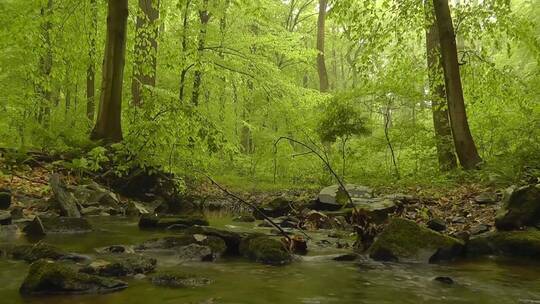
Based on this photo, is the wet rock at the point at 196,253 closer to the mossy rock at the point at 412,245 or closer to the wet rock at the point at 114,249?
the wet rock at the point at 114,249

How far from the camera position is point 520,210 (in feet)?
20.5

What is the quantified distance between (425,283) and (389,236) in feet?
4.38

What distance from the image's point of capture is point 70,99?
76.7 ft

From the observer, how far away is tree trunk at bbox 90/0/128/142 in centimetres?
1148

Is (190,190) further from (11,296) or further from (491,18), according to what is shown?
(11,296)

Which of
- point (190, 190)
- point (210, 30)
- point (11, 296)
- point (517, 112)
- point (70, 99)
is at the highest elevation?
point (210, 30)

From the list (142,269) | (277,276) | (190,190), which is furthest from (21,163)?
(277,276)

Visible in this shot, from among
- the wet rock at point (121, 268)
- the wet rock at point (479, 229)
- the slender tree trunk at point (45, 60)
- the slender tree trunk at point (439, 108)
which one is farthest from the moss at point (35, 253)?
the slender tree trunk at point (439, 108)

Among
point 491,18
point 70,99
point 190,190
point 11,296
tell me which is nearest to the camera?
point 11,296

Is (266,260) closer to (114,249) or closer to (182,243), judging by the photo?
(182,243)

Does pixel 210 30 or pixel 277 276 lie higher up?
pixel 210 30

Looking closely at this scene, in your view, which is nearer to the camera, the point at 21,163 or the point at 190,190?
the point at 21,163

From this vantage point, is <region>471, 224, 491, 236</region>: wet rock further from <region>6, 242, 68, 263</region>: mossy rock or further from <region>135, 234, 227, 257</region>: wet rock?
<region>6, 242, 68, 263</region>: mossy rock

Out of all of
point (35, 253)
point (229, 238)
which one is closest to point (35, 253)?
point (35, 253)
